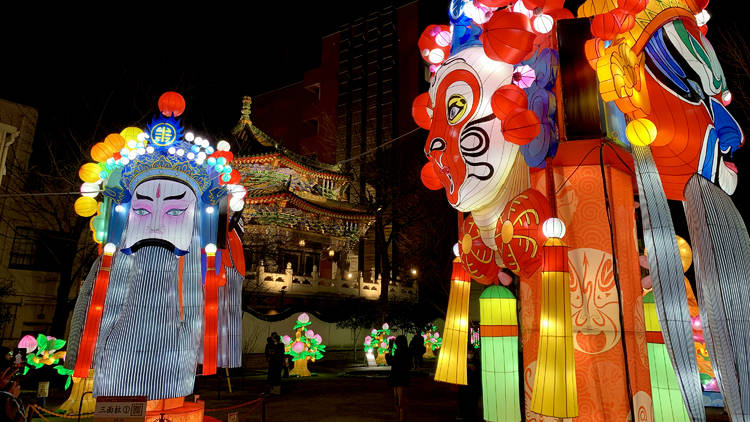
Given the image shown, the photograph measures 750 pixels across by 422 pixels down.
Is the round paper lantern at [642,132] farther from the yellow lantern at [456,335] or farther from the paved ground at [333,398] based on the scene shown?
the paved ground at [333,398]

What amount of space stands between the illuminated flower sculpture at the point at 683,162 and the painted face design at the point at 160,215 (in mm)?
4617

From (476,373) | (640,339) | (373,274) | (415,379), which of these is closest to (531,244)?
(640,339)

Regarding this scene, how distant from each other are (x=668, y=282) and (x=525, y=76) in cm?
182

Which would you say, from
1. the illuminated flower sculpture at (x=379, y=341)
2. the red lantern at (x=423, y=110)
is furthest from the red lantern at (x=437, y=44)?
the illuminated flower sculpture at (x=379, y=341)

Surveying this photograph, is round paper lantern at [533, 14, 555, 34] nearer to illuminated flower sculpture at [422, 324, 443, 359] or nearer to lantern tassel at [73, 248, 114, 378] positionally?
lantern tassel at [73, 248, 114, 378]

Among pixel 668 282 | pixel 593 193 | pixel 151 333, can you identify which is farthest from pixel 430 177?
pixel 151 333

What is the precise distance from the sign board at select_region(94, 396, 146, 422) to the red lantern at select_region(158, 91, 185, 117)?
3636mm

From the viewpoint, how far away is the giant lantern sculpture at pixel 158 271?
5.04 meters

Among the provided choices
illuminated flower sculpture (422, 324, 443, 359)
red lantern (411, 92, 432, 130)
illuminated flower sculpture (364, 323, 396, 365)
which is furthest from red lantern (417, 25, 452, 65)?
illuminated flower sculpture (422, 324, 443, 359)

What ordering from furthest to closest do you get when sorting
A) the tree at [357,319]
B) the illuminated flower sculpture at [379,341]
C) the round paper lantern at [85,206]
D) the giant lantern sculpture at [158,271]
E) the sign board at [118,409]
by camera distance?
the tree at [357,319] → the illuminated flower sculpture at [379,341] → the round paper lantern at [85,206] → the giant lantern sculpture at [158,271] → the sign board at [118,409]

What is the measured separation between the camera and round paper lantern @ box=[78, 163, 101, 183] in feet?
20.0

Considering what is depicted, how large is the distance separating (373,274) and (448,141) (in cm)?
2055

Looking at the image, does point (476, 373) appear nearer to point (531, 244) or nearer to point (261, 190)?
point (531, 244)

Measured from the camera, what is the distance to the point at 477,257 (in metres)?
4.18
